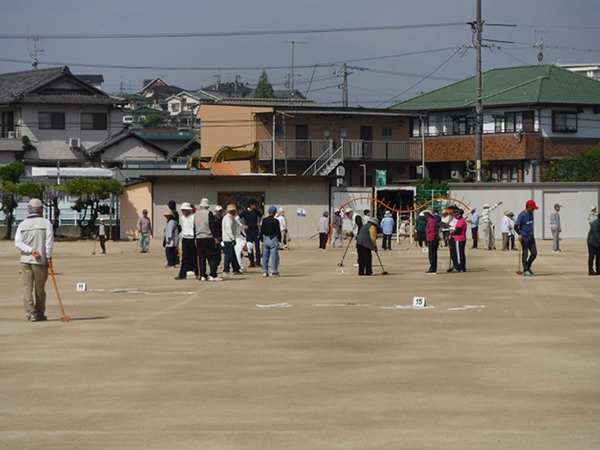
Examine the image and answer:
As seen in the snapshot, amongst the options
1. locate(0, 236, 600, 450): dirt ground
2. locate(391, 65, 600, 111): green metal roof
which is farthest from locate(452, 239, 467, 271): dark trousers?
locate(391, 65, 600, 111): green metal roof

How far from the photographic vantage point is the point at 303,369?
12266 mm

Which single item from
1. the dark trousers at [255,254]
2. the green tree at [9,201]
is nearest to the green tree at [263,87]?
the green tree at [9,201]

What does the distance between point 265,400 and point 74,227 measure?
44490mm

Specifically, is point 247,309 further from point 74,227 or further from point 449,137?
point 449,137

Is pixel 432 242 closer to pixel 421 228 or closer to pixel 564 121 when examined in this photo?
pixel 421 228

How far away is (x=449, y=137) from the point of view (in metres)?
68.9

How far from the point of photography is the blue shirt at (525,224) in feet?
87.6

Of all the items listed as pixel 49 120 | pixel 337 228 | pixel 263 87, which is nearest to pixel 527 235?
pixel 337 228

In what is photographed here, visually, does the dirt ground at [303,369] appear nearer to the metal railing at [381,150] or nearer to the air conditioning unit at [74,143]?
the metal railing at [381,150]

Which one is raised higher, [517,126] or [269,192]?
[517,126]

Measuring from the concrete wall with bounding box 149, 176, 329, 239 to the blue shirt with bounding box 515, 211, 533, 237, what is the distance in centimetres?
2494

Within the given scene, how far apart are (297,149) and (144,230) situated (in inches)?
1066

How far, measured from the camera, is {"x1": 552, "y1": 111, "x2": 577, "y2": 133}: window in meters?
67.1


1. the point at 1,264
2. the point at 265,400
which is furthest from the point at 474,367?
the point at 1,264
